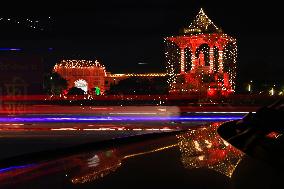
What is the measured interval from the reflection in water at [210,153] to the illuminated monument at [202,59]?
44.3m

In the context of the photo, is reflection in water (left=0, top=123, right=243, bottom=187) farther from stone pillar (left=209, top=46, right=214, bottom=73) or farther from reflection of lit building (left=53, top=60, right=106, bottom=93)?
reflection of lit building (left=53, top=60, right=106, bottom=93)

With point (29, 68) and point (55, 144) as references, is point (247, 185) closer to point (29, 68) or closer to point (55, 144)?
point (55, 144)

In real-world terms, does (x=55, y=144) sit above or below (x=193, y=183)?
below

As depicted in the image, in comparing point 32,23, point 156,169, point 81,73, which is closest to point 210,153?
point 156,169

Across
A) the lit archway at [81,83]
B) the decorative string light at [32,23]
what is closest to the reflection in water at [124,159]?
the decorative string light at [32,23]

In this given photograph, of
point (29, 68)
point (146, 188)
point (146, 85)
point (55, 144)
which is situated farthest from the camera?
point (146, 85)

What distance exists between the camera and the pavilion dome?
49.1 m

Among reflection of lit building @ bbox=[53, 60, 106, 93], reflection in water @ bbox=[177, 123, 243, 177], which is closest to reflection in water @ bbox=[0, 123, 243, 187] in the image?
reflection in water @ bbox=[177, 123, 243, 177]

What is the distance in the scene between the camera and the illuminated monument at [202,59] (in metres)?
48.7

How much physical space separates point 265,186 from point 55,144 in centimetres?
1198

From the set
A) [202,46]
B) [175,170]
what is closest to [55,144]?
[175,170]

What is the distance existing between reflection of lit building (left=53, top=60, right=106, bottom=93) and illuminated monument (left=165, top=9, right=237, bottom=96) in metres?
20.3

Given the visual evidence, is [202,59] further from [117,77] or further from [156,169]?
[156,169]

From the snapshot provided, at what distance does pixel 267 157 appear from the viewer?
7.48ft
